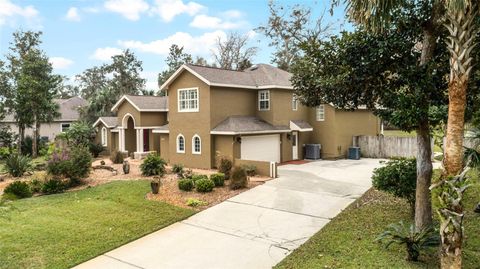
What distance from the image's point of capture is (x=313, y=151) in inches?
968

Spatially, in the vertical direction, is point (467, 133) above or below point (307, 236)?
above

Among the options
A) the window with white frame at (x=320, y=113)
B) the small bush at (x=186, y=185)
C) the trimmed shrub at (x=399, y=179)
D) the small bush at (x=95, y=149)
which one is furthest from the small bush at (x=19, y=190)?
the window with white frame at (x=320, y=113)

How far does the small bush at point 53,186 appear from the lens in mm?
15812

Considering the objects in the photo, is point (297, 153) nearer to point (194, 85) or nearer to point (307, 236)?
point (194, 85)

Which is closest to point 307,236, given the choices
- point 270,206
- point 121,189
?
point 270,206

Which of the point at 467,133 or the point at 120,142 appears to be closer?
the point at 467,133

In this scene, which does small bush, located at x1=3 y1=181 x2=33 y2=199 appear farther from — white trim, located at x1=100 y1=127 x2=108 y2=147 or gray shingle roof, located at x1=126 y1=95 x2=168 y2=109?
white trim, located at x1=100 y1=127 x2=108 y2=147

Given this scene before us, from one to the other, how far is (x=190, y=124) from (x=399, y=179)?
1467 centimetres

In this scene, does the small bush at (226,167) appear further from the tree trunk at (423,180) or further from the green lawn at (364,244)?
the tree trunk at (423,180)

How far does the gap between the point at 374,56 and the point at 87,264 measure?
906 centimetres

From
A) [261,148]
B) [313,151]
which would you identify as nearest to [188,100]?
[261,148]

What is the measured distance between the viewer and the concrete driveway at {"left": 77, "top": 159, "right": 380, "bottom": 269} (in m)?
8.19

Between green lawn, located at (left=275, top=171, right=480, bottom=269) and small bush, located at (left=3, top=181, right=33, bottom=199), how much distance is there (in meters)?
13.2

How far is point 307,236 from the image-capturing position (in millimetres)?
9469
